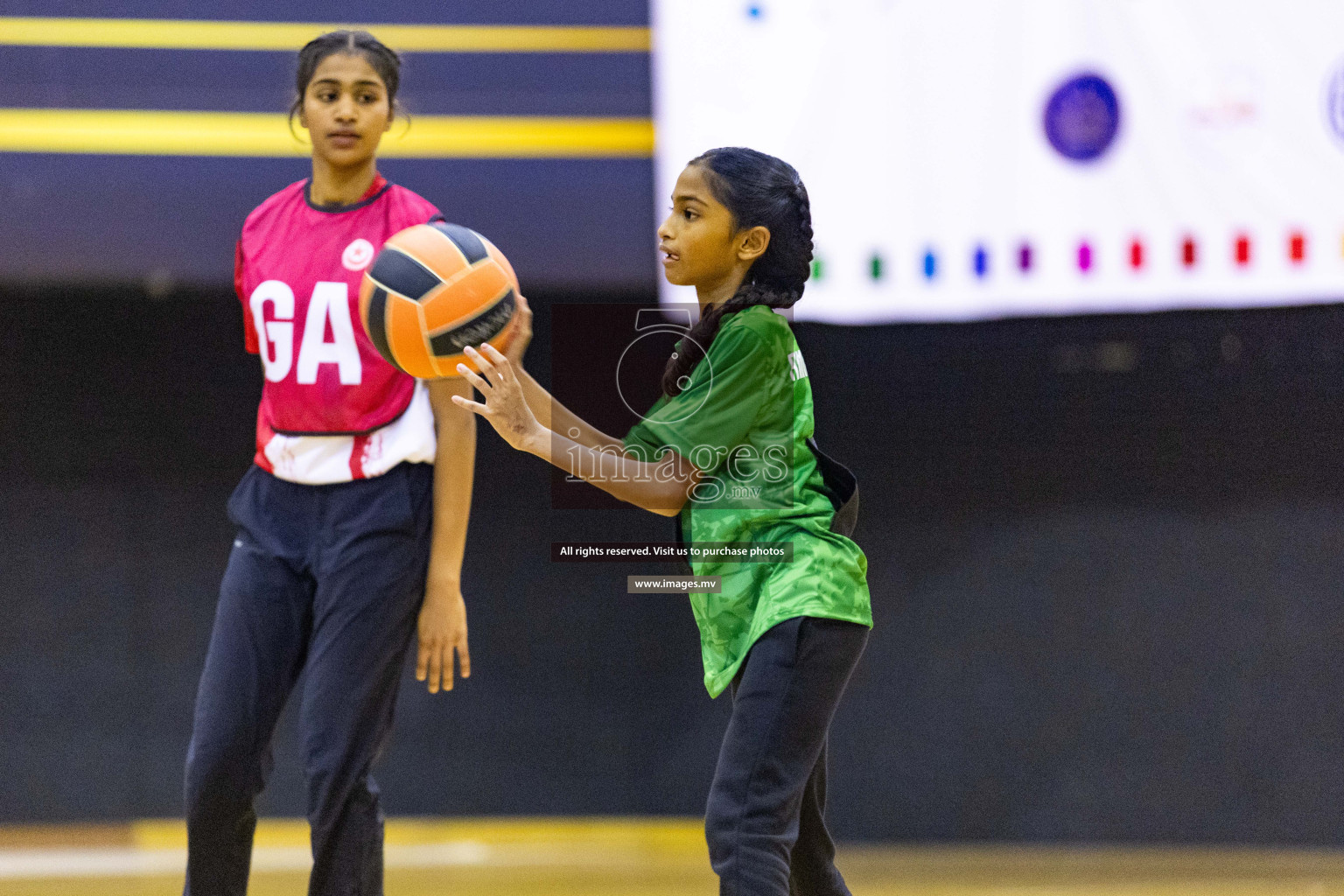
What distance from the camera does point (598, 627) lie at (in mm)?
3418

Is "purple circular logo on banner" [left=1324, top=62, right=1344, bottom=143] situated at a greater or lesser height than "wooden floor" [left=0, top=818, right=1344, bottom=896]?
greater

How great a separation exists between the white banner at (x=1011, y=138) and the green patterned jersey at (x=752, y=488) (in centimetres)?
120

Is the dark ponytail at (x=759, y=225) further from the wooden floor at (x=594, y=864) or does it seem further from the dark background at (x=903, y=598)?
the wooden floor at (x=594, y=864)

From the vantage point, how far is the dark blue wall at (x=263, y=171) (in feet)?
10.7

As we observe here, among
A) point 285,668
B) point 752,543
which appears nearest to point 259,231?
point 285,668

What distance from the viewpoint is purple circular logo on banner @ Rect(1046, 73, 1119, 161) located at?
3.08 metres

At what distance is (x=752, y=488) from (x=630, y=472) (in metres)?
0.19

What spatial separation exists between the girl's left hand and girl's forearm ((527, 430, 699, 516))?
2cm

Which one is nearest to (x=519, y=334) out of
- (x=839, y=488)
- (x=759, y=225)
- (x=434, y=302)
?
(x=434, y=302)

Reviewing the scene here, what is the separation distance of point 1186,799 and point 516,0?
2727mm

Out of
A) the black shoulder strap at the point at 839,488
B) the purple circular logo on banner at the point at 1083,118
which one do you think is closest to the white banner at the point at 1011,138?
the purple circular logo on banner at the point at 1083,118

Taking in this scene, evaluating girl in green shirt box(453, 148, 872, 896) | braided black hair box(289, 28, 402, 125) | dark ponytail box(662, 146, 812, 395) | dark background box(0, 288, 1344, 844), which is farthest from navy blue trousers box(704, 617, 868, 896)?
dark background box(0, 288, 1344, 844)

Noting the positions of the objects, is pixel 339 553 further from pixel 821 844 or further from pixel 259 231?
pixel 821 844

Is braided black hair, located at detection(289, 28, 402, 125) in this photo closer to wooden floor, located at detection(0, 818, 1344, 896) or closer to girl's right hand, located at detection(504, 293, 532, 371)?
girl's right hand, located at detection(504, 293, 532, 371)
